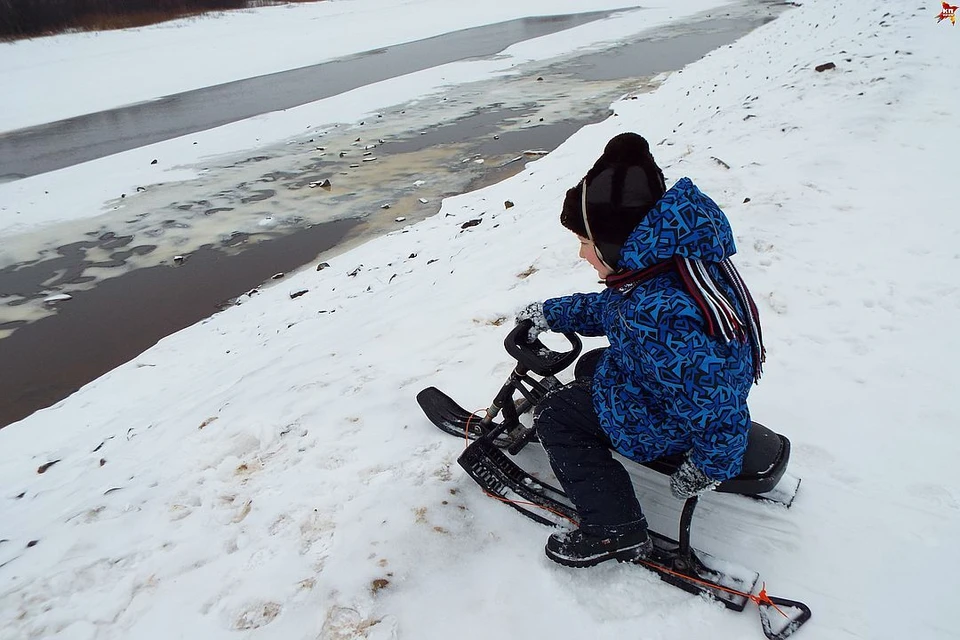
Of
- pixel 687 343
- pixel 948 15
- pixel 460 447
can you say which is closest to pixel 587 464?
pixel 687 343

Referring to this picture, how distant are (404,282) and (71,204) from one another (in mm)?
9375

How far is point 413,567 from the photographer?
2729mm

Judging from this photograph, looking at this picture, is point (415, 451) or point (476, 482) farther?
point (415, 451)

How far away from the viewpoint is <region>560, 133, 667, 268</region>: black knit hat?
84.1 inches

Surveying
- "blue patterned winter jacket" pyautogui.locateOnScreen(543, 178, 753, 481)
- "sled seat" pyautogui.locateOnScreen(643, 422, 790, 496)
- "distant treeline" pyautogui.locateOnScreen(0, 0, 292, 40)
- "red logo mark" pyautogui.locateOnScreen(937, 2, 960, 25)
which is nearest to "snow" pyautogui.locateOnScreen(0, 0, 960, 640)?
"sled seat" pyautogui.locateOnScreen(643, 422, 790, 496)

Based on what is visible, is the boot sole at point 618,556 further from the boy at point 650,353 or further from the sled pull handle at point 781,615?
the sled pull handle at point 781,615

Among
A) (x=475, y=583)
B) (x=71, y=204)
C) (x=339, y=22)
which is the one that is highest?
(x=339, y=22)

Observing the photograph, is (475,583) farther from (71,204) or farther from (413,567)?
(71,204)

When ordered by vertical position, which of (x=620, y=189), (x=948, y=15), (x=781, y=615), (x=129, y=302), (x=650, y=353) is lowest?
(x=129, y=302)

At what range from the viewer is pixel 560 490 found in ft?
9.86

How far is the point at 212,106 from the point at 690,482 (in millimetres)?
23046

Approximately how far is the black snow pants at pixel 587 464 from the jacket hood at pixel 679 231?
79 centimetres

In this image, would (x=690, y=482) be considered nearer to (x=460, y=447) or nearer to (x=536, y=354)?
(x=536, y=354)

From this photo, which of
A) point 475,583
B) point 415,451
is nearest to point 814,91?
point 415,451
